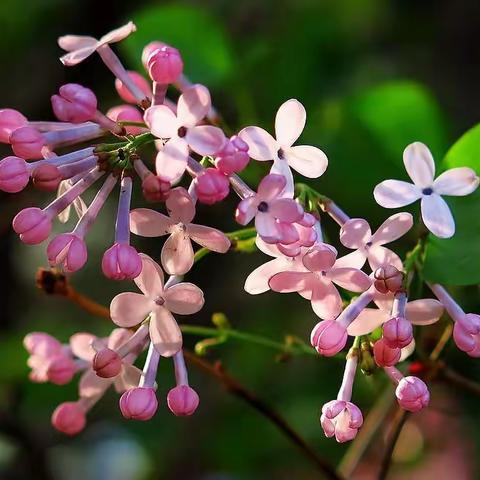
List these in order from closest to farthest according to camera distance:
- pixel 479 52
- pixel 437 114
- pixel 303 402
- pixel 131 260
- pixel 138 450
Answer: pixel 131 260
pixel 437 114
pixel 303 402
pixel 138 450
pixel 479 52

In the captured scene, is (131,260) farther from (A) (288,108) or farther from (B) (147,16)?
(B) (147,16)

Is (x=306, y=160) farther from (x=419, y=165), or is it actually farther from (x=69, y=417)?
(x=69, y=417)

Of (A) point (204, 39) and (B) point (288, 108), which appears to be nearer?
(B) point (288, 108)

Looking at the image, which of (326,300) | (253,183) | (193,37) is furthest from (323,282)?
(193,37)

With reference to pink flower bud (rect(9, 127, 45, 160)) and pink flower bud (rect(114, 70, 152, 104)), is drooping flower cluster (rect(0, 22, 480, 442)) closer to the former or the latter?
pink flower bud (rect(9, 127, 45, 160))

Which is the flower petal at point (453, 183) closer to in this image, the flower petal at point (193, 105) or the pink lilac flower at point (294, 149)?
the pink lilac flower at point (294, 149)

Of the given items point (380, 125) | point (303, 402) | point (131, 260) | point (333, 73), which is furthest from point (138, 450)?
point (131, 260)

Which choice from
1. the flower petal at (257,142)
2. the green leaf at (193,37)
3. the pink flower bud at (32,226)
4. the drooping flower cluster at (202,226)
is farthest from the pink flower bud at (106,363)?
the green leaf at (193,37)
